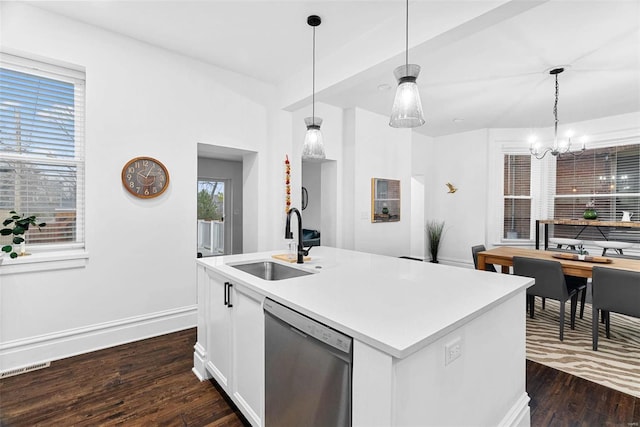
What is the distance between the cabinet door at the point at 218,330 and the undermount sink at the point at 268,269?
237 millimetres

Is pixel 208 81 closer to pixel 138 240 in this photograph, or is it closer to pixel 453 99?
pixel 138 240

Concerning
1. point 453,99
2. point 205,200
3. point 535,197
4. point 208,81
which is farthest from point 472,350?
point 535,197

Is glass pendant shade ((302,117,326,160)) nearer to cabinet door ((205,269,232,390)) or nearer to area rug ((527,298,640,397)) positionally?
cabinet door ((205,269,232,390))

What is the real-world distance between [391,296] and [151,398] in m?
1.78

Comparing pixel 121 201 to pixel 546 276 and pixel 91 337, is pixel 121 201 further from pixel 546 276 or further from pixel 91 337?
pixel 546 276

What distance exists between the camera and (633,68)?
3268mm

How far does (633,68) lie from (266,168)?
168 inches

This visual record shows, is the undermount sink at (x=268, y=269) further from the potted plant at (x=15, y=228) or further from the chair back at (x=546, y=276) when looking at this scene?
the chair back at (x=546, y=276)

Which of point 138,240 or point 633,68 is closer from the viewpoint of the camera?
point 138,240

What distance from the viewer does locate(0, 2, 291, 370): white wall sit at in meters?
2.44

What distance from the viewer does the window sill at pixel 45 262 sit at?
2.34 m

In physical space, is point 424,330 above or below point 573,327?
above

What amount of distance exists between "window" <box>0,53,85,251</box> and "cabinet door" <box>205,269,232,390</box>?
1.61 metres

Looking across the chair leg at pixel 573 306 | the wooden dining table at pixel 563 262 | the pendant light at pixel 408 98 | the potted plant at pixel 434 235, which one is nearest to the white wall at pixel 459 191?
the potted plant at pixel 434 235
